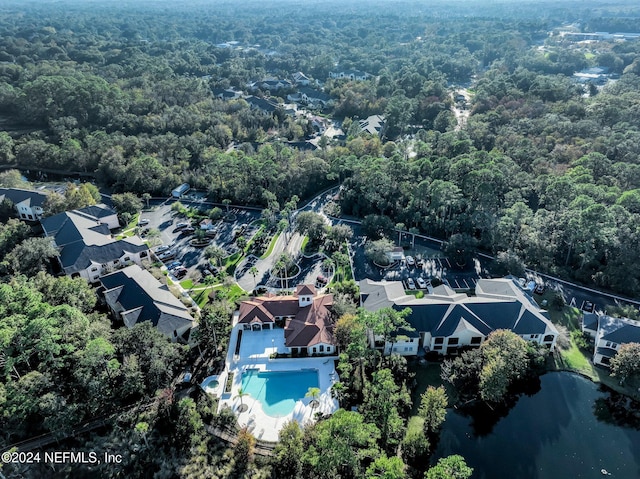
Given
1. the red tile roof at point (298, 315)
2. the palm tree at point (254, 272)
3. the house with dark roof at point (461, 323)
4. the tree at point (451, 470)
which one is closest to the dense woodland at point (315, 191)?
the tree at point (451, 470)

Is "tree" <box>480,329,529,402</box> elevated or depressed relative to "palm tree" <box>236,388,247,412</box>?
elevated

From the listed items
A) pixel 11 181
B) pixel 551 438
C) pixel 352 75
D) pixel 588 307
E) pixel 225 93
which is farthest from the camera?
pixel 352 75

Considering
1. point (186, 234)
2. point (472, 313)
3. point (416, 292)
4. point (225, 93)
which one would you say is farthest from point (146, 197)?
point (225, 93)

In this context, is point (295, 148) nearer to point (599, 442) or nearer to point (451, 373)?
point (451, 373)

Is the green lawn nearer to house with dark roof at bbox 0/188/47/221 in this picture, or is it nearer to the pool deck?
the pool deck

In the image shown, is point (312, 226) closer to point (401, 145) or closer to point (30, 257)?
point (401, 145)

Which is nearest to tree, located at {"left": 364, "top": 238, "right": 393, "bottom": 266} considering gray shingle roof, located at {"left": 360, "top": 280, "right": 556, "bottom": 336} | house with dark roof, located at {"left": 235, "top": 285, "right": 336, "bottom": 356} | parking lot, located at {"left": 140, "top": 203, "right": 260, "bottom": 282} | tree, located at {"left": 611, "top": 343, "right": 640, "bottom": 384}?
gray shingle roof, located at {"left": 360, "top": 280, "right": 556, "bottom": 336}

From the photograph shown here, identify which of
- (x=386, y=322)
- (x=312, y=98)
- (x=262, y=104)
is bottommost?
(x=312, y=98)
